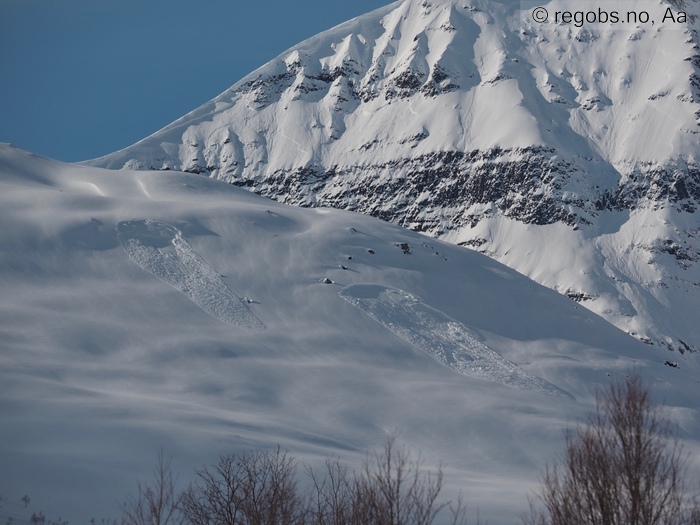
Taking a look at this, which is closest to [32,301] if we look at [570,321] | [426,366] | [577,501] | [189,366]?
[189,366]

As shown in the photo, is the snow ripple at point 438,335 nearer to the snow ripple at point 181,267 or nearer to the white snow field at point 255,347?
the white snow field at point 255,347

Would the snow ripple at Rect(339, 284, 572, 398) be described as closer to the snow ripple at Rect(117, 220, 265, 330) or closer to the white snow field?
the white snow field

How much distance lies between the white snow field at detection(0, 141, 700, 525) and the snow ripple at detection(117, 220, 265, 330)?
246 millimetres

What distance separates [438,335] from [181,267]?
2272 centimetres

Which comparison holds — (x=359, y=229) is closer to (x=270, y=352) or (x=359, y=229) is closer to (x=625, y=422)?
(x=270, y=352)

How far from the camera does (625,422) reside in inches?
722

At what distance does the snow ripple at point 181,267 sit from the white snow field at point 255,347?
25cm

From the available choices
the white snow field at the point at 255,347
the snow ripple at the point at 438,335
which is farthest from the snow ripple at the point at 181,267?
the snow ripple at the point at 438,335

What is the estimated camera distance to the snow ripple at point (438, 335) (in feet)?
225

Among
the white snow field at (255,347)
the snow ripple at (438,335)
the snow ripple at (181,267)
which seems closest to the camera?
the white snow field at (255,347)

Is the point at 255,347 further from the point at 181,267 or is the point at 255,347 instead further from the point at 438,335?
the point at 438,335

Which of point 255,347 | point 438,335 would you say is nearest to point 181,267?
point 255,347

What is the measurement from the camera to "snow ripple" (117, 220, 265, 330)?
7138 centimetres

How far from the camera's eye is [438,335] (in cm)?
7419
